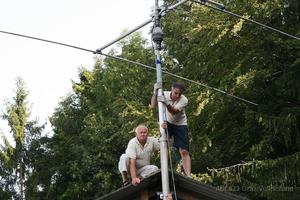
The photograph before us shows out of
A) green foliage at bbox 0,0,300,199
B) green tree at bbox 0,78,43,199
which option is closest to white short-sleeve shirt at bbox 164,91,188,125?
green foliage at bbox 0,0,300,199

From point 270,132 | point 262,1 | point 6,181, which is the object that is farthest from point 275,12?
point 6,181

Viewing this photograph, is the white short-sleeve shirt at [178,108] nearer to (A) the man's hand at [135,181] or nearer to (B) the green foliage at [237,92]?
(A) the man's hand at [135,181]

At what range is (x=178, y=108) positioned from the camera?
21.3ft

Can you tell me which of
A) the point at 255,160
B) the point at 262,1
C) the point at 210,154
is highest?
the point at 262,1

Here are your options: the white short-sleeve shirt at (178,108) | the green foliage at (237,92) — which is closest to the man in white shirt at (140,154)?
the white short-sleeve shirt at (178,108)

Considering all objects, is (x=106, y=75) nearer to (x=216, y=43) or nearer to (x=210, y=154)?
(x=210, y=154)

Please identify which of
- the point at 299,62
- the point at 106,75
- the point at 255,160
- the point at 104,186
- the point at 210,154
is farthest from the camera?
the point at 106,75

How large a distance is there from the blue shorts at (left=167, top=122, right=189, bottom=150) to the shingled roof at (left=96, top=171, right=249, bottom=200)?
119 centimetres

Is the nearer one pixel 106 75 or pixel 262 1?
pixel 262 1

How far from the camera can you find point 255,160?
45.5ft

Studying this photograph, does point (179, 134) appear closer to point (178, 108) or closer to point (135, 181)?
point (178, 108)

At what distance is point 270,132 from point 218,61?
9.18 feet

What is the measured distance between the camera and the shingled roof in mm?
5711

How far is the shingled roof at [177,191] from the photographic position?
18.7 ft
